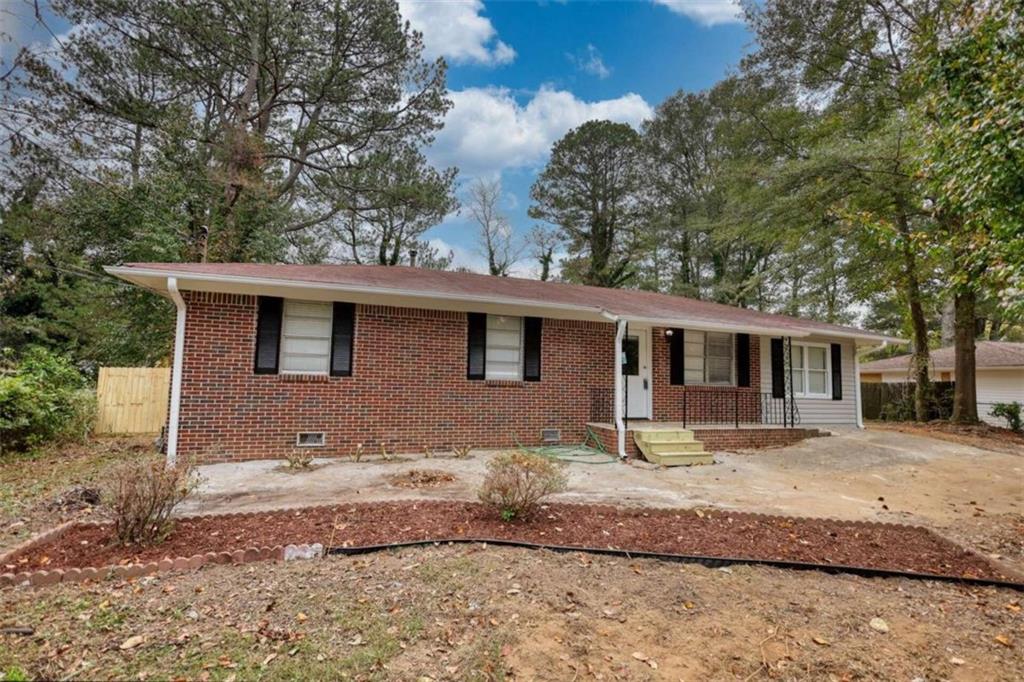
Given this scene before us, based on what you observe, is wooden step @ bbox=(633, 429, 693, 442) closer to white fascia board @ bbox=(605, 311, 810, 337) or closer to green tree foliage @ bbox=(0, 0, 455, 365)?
white fascia board @ bbox=(605, 311, 810, 337)

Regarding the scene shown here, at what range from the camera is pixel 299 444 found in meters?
7.81

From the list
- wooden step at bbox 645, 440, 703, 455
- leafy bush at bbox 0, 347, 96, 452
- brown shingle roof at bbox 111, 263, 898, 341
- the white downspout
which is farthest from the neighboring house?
leafy bush at bbox 0, 347, 96, 452

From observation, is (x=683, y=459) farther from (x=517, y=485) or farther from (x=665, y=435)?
(x=517, y=485)

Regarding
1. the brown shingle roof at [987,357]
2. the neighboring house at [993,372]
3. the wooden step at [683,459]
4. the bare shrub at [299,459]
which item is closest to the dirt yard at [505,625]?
the bare shrub at [299,459]

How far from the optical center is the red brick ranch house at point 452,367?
7422 mm

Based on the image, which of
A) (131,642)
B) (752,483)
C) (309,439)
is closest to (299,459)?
(309,439)

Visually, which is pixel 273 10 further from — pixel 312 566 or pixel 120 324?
pixel 312 566

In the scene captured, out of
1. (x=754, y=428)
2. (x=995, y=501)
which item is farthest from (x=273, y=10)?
(x=995, y=501)

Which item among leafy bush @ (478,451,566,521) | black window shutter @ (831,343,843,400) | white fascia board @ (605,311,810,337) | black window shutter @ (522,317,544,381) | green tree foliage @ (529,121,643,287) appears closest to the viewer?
leafy bush @ (478,451,566,521)

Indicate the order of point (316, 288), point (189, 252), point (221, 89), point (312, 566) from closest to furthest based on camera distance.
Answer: point (312, 566), point (316, 288), point (189, 252), point (221, 89)

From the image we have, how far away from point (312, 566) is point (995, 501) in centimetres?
826

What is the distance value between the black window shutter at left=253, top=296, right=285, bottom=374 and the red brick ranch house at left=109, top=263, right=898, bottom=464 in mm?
16

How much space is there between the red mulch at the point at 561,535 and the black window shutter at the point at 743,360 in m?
6.01

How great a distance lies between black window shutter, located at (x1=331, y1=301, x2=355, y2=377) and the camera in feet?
26.5
